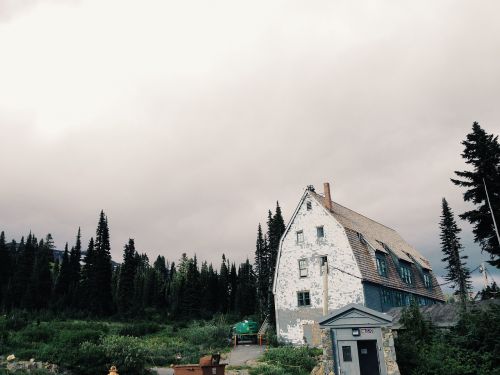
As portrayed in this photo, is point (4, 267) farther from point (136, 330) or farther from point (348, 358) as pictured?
point (348, 358)

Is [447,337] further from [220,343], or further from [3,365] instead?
[3,365]

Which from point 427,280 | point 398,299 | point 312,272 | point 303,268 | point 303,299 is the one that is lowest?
point 398,299

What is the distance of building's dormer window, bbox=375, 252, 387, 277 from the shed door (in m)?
16.0

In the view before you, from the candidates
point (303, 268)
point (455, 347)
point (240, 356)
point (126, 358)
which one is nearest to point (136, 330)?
point (240, 356)

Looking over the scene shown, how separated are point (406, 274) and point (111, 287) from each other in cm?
5491

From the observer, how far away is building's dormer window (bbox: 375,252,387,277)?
116 ft

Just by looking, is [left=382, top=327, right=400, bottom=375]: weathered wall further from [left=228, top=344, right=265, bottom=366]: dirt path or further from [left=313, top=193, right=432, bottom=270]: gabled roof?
[left=313, top=193, right=432, bottom=270]: gabled roof

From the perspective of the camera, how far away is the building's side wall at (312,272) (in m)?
33.2

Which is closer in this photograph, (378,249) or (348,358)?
(348,358)

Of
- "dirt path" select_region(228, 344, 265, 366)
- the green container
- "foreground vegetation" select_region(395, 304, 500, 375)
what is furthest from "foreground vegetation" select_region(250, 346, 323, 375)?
the green container

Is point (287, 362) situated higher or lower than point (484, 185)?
lower

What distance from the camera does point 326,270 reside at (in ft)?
109

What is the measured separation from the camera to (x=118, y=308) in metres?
69.7

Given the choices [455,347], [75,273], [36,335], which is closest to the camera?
[455,347]
